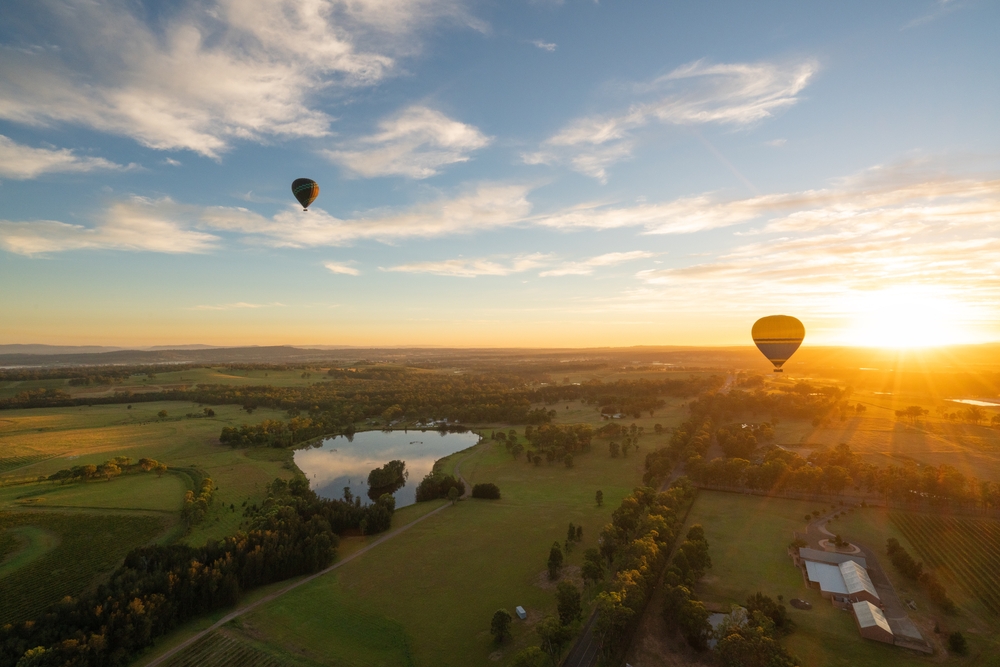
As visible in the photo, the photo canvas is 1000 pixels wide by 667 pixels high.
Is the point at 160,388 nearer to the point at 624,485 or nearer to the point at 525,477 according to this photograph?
the point at 525,477

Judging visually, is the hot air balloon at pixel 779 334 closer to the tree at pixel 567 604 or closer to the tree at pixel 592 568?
the tree at pixel 592 568

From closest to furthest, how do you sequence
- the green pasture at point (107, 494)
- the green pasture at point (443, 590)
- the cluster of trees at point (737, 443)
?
the green pasture at point (443, 590), the green pasture at point (107, 494), the cluster of trees at point (737, 443)

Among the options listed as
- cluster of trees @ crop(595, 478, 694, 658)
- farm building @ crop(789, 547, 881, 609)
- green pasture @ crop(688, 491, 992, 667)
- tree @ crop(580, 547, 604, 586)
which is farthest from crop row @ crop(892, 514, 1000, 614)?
tree @ crop(580, 547, 604, 586)

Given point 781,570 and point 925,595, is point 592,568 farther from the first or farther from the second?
point 925,595

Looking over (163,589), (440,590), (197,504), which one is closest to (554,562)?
(440,590)

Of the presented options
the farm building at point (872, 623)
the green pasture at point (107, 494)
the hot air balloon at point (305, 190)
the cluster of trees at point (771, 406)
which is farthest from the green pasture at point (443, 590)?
the cluster of trees at point (771, 406)

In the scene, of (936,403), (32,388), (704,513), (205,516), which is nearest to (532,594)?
(704,513)

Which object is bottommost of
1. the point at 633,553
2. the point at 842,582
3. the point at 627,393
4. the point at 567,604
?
the point at 842,582
